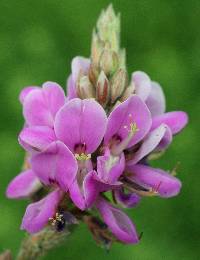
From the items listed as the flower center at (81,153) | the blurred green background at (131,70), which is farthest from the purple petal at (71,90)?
the blurred green background at (131,70)

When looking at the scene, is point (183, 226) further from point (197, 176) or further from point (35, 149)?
point (35, 149)

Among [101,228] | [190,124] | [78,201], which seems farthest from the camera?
[190,124]

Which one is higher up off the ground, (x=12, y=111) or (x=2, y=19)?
(x=2, y=19)

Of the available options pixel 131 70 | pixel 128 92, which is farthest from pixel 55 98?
pixel 131 70

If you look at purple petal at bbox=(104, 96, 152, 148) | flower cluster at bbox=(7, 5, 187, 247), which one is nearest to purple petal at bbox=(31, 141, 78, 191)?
flower cluster at bbox=(7, 5, 187, 247)

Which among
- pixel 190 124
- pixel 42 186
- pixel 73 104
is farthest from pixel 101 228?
pixel 190 124
